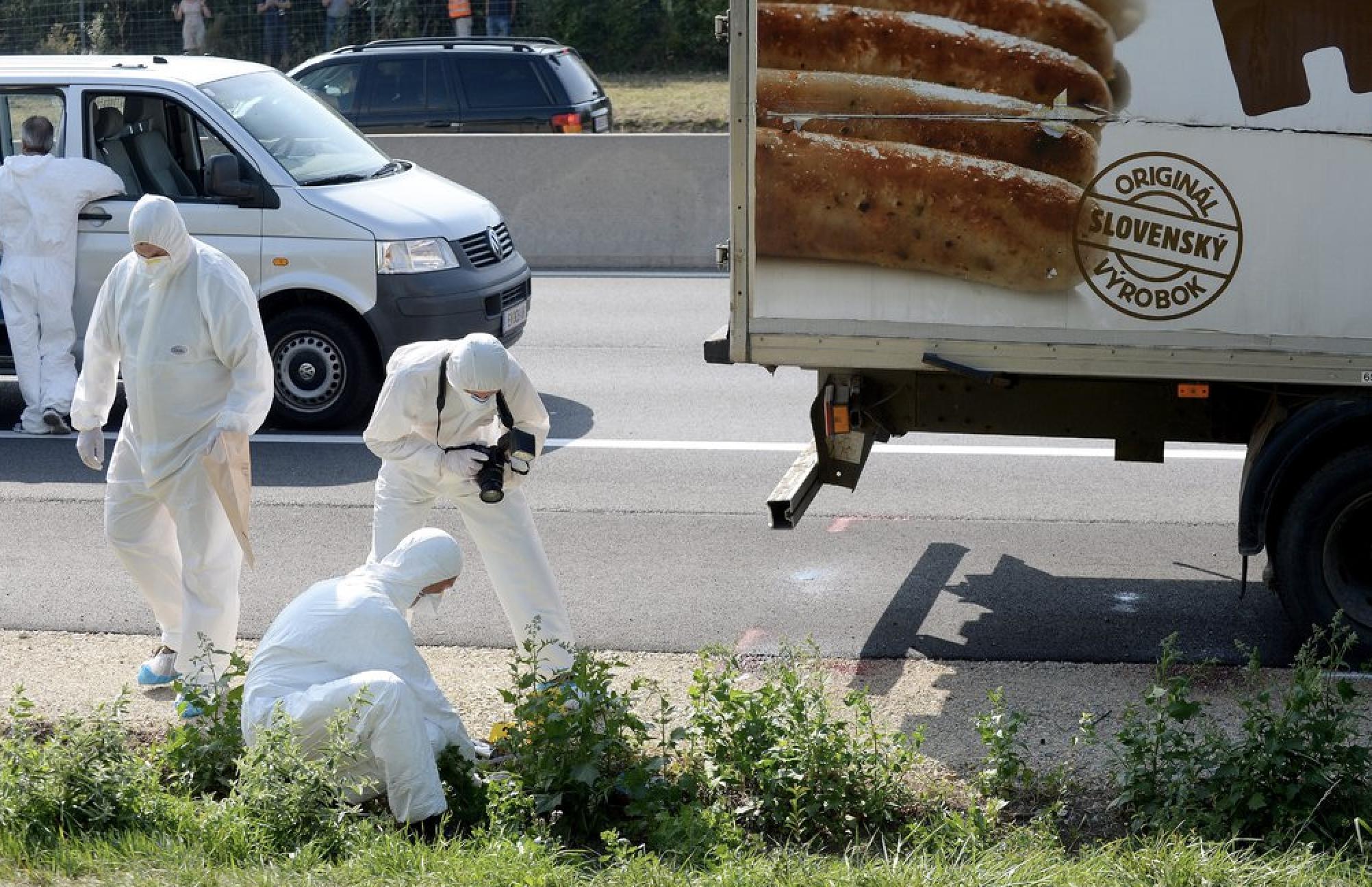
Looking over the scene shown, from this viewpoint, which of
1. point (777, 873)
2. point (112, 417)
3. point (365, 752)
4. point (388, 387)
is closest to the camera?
point (777, 873)

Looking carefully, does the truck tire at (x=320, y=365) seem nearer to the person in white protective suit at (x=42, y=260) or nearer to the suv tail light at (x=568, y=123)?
the person in white protective suit at (x=42, y=260)

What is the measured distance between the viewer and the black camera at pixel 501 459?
6.05 meters

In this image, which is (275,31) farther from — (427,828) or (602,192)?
(427,828)

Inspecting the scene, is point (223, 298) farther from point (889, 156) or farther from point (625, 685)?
point (889, 156)

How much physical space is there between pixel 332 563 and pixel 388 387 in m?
2.49

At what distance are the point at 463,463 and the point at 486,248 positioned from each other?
5388 mm

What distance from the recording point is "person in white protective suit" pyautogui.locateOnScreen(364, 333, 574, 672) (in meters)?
6.11

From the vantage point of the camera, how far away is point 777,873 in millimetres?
4727

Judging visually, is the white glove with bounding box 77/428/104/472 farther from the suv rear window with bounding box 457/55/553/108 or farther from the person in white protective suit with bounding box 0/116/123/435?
the suv rear window with bounding box 457/55/553/108

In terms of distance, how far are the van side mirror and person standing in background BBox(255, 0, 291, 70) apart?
1912cm

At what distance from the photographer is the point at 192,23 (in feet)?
92.2

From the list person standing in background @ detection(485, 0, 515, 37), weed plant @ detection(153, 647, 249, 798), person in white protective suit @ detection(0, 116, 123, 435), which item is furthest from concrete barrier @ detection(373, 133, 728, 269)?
person standing in background @ detection(485, 0, 515, 37)

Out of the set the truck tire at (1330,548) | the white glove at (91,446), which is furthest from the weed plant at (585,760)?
the truck tire at (1330,548)

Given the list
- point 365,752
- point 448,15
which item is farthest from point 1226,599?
point 448,15
